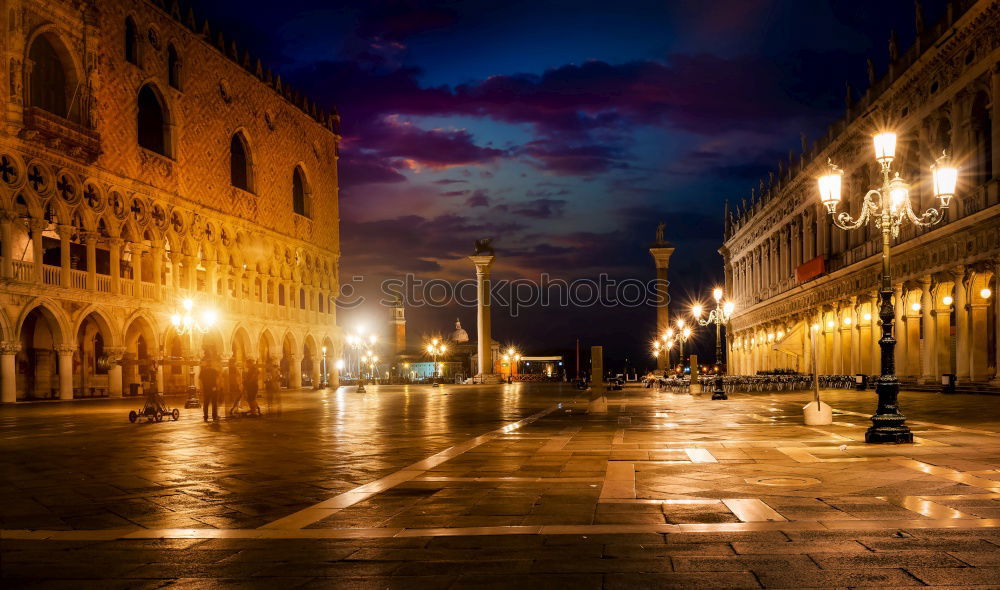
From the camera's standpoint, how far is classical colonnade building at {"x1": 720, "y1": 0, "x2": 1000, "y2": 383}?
3150 cm

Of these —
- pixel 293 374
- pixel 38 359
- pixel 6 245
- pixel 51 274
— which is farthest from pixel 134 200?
pixel 293 374

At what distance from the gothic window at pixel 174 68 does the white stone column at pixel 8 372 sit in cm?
1855

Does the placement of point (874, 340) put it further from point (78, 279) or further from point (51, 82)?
point (51, 82)

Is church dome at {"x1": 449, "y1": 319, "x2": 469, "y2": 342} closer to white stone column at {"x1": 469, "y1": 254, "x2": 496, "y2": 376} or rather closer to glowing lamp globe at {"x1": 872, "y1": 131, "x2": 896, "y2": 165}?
white stone column at {"x1": 469, "y1": 254, "x2": 496, "y2": 376}

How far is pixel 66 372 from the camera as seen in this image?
38.2 m

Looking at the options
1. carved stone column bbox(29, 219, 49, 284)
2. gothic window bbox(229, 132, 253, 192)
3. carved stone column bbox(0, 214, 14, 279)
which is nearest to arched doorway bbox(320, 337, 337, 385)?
gothic window bbox(229, 132, 253, 192)

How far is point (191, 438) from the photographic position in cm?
1714

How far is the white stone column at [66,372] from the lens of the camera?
124 feet

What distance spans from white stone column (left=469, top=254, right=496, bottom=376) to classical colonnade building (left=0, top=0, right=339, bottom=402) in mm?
14368

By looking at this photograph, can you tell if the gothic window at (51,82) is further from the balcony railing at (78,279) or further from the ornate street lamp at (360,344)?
the ornate street lamp at (360,344)

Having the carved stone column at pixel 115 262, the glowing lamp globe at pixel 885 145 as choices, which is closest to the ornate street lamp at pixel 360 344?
the carved stone column at pixel 115 262

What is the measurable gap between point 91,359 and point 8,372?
8.39 meters

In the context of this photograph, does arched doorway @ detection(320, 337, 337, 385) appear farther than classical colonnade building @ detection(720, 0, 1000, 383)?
Yes

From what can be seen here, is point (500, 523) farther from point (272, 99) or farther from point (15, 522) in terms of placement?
point (272, 99)
